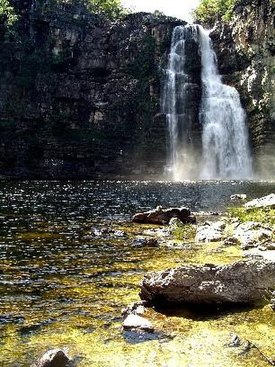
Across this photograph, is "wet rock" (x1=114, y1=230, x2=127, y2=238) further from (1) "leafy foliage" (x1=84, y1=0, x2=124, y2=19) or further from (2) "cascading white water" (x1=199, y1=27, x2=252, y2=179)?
(1) "leafy foliage" (x1=84, y1=0, x2=124, y2=19)

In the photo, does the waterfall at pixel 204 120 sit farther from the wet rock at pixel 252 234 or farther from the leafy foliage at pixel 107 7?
the wet rock at pixel 252 234

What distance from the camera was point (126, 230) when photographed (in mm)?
25109

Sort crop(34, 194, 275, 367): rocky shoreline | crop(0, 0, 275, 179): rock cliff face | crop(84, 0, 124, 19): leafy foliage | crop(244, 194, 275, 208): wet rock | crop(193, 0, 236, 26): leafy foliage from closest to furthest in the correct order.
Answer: crop(34, 194, 275, 367): rocky shoreline
crop(244, 194, 275, 208): wet rock
crop(0, 0, 275, 179): rock cliff face
crop(84, 0, 124, 19): leafy foliage
crop(193, 0, 236, 26): leafy foliage

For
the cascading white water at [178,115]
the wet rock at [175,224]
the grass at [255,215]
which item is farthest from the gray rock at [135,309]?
the cascading white water at [178,115]

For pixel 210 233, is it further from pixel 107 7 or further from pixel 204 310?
pixel 107 7

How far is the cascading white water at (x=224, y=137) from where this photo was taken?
81000 mm

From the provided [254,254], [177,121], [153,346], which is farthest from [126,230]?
[177,121]

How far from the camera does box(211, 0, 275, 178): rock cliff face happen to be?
80.5m

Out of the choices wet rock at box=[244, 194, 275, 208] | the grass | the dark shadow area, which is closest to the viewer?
the dark shadow area

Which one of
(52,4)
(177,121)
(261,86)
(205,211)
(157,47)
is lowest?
(205,211)

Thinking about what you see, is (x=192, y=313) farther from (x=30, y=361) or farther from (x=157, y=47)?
(x=157, y=47)

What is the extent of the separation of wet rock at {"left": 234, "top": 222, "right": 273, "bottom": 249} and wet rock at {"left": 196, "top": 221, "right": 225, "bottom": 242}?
81 centimetres

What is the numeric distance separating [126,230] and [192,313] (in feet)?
48.1

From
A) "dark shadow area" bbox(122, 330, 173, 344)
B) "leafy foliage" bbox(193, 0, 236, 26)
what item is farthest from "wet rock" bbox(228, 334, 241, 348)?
"leafy foliage" bbox(193, 0, 236, 26)
